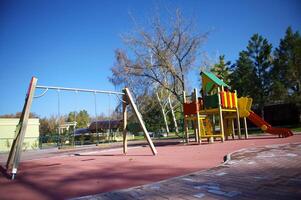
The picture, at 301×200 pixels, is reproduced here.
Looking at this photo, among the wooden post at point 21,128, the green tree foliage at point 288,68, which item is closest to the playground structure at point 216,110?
the wooden post at point 21,128

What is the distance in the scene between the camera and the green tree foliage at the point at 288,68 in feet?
93.4

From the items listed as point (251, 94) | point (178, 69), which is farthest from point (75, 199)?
point (251, 94)

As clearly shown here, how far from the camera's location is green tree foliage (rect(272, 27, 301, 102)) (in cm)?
2848

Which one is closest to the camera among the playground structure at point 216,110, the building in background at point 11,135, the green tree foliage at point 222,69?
the playground structure at point 216,110

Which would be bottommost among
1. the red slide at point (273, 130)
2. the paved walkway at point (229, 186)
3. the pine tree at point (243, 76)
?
the paved walkway at point (229, 186)

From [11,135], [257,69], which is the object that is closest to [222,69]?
[257,69]

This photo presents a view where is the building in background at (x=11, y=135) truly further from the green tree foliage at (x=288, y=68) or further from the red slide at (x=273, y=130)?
the green tree foliage at (x=288, y=68)

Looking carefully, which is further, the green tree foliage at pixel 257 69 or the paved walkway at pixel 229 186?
the green tree foliage at pixel 257 69

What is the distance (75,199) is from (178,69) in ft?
65.9

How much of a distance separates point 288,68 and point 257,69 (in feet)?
10.6

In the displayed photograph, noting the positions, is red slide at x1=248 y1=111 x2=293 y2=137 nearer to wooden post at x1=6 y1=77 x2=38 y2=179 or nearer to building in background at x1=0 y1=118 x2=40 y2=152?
wooden post at x1=6 y1=77 x2=38 y2=179

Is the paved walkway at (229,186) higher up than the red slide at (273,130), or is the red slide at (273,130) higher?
the red slide at (273,130)

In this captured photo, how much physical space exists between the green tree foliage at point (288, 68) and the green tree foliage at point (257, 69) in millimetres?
873

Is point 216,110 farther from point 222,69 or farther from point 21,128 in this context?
point 222,69
